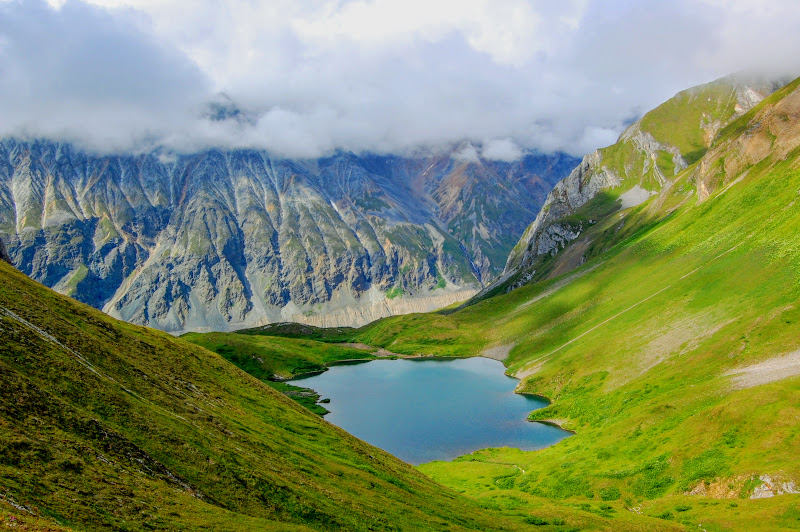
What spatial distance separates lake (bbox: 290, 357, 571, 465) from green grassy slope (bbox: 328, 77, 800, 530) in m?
6.57

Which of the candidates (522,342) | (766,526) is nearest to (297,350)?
(522,342)

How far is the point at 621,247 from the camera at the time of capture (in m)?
176

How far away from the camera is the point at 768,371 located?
62.8 metres

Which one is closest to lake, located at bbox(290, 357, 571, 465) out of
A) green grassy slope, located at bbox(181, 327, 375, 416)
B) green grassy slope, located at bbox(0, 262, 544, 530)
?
green grassy slope, located at bbox(181, 327, 375, 416)

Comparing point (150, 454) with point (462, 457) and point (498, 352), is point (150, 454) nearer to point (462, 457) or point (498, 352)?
point (462, 457)

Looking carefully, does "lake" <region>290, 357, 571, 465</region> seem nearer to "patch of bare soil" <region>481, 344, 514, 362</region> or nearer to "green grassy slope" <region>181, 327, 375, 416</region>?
"patch of bare soil" <region>481, 344, 514, 362</region>

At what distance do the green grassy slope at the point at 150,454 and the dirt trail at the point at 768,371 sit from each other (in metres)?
37.5

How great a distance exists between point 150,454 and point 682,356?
81277 mm

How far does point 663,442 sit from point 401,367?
11776 centimetres

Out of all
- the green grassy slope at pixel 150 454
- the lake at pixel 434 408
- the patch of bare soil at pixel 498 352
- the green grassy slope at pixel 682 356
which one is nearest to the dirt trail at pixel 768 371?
the green grassy slope at pixel 682 356

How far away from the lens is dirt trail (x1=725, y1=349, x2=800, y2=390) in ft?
197

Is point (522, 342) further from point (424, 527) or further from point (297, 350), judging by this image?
point (424, 527)

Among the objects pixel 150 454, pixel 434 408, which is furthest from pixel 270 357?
→ pixel 150 454

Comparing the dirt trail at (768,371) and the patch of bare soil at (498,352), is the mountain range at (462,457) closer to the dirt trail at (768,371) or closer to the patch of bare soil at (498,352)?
the dirt trail at (768,371)
